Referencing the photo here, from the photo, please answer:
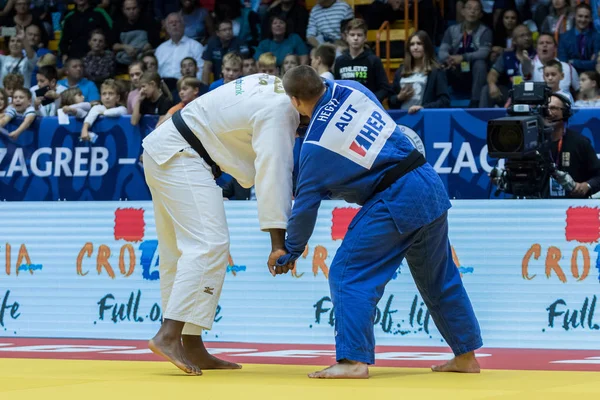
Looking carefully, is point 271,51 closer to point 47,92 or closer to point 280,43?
point 280,43

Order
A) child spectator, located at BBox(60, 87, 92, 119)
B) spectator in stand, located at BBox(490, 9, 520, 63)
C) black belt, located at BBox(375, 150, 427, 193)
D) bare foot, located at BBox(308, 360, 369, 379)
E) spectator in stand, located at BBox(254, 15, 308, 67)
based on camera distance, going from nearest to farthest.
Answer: bare foot, located at BBox(308, 360, 369, 379)
black belt, located at BBox(375, 150, 427, 193)
child spectator, located at BBox(60, 87, 92, 119)
spectator in stand, located at BBox(490, 9, 520, 63)
spectator in stand, located at BBox(254, 15, 308, 67)

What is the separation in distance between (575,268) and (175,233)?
9.86ft

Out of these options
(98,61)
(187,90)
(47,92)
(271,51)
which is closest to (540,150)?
(187,90)

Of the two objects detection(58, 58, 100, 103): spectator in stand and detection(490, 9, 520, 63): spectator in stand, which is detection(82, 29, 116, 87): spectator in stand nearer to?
detection(58, 58, 100, 103): spectator in stand

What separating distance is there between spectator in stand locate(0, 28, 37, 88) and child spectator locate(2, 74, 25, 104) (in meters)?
1.47

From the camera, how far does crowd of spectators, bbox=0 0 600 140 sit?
37.2 feet

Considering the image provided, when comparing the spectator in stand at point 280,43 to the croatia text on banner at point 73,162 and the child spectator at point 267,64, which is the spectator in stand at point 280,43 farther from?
the croatia text on banner at point 73,162

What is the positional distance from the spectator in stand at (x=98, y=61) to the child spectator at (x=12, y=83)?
4.32ft

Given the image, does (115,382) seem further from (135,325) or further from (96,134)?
(96,134)

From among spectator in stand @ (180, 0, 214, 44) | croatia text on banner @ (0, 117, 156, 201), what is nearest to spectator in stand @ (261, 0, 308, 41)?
spectator in stand @ (180, 0, 214, 44)

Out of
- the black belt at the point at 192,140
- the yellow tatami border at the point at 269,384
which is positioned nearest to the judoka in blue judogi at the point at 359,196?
the yellow tatami border at the point at 269,384

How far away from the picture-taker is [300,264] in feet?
26.7

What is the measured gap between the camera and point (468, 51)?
12.6 meters

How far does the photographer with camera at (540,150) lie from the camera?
786 cm
